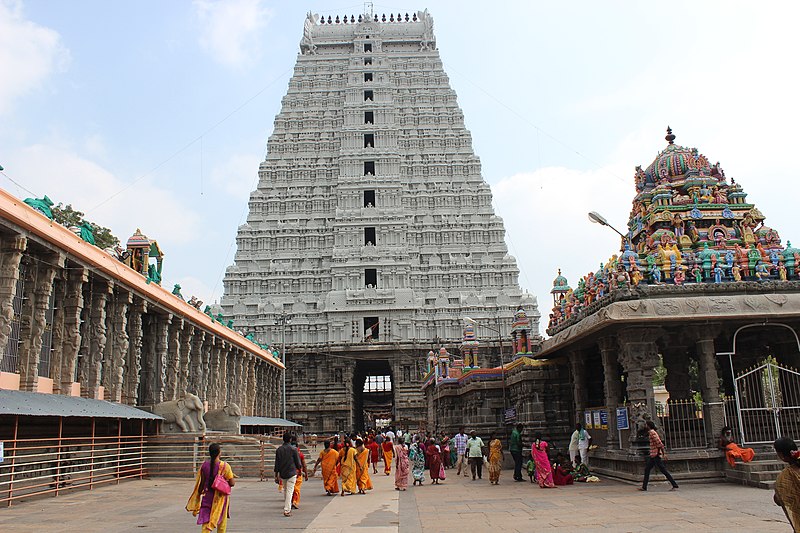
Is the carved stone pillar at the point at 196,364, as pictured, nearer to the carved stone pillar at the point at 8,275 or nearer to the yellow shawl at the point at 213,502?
the carved stone pillar at the point at 8,275

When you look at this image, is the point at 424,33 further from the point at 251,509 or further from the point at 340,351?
the point at 251,509

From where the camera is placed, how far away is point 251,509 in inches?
594

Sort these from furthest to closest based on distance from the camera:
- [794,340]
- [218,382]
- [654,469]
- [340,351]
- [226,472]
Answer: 1. [340,351]
2. [218,382]
3. [794,340]
4. [654,469]
5. [226,472]

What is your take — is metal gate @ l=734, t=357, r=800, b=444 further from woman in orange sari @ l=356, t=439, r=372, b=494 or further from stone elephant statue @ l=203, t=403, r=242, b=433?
stone elephant statue @ l=203, t=403, r=242, b=433

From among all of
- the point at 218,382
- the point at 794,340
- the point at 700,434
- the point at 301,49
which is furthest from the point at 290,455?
the point at 301,49

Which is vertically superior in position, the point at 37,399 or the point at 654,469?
the point at 37,399

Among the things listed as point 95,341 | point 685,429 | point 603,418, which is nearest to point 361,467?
point 603,418

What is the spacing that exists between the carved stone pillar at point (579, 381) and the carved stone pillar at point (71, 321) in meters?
15.2

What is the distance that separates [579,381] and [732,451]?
6214 millimetres

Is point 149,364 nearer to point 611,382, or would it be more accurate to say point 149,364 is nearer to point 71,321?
point 71,321

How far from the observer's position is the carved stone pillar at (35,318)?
19094 millimetres

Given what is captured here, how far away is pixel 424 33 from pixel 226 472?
3091 inches

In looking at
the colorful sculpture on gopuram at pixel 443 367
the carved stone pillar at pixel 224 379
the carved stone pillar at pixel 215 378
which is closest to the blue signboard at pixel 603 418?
the colorful sculpture on gopuram at pixel 443 367

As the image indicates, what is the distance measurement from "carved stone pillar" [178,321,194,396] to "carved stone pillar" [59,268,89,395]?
32.4ft
